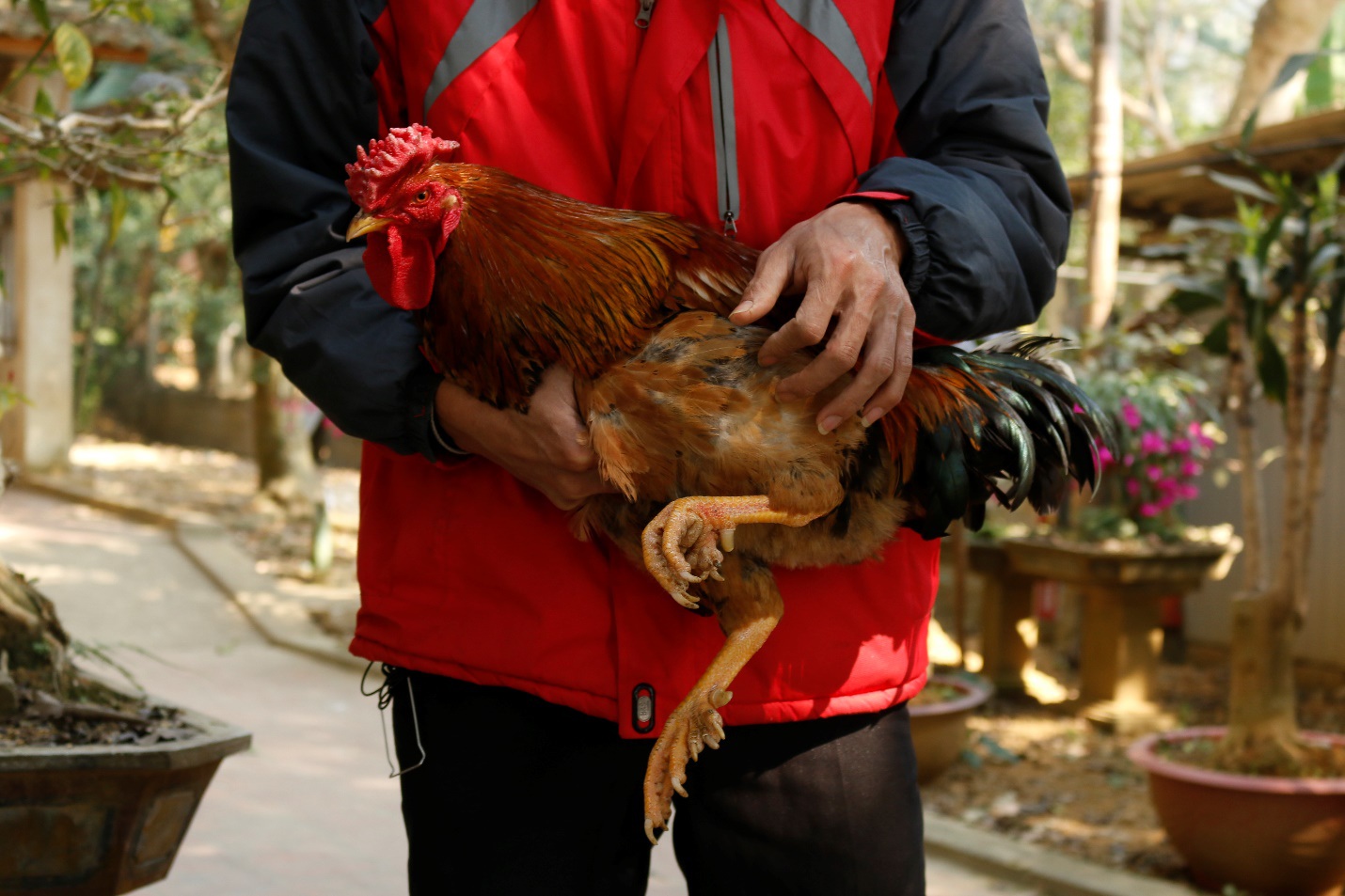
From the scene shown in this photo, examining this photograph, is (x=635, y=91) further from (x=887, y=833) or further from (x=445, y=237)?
(x=887, y=833)

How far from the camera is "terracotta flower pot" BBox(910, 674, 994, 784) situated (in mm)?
5047

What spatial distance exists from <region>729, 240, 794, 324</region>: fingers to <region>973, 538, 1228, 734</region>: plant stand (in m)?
5.18

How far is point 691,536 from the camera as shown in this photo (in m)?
1.48

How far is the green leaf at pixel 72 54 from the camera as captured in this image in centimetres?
254

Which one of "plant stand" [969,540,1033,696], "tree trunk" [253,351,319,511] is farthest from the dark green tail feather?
"tree trunk" [253,351,319,511]

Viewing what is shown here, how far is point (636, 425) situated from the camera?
1523 millimetres

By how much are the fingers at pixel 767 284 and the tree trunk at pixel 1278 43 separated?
11145mm

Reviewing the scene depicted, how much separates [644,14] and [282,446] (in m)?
11.4

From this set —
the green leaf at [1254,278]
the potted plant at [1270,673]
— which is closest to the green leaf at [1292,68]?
the potted plant at [1270,673]

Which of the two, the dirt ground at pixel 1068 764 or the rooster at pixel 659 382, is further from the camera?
the dirt ground at pixel 1068 764

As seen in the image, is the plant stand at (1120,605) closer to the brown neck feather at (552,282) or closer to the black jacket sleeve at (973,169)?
the black jacket sleeve at (973,169)

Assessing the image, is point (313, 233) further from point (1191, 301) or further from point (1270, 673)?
point (1191, 301)

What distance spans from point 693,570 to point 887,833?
512mm

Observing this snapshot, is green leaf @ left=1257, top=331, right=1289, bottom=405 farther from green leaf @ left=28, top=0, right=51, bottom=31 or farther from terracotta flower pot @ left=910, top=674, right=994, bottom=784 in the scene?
green leaf @ left=28, top=0, right=51, bottom=31
